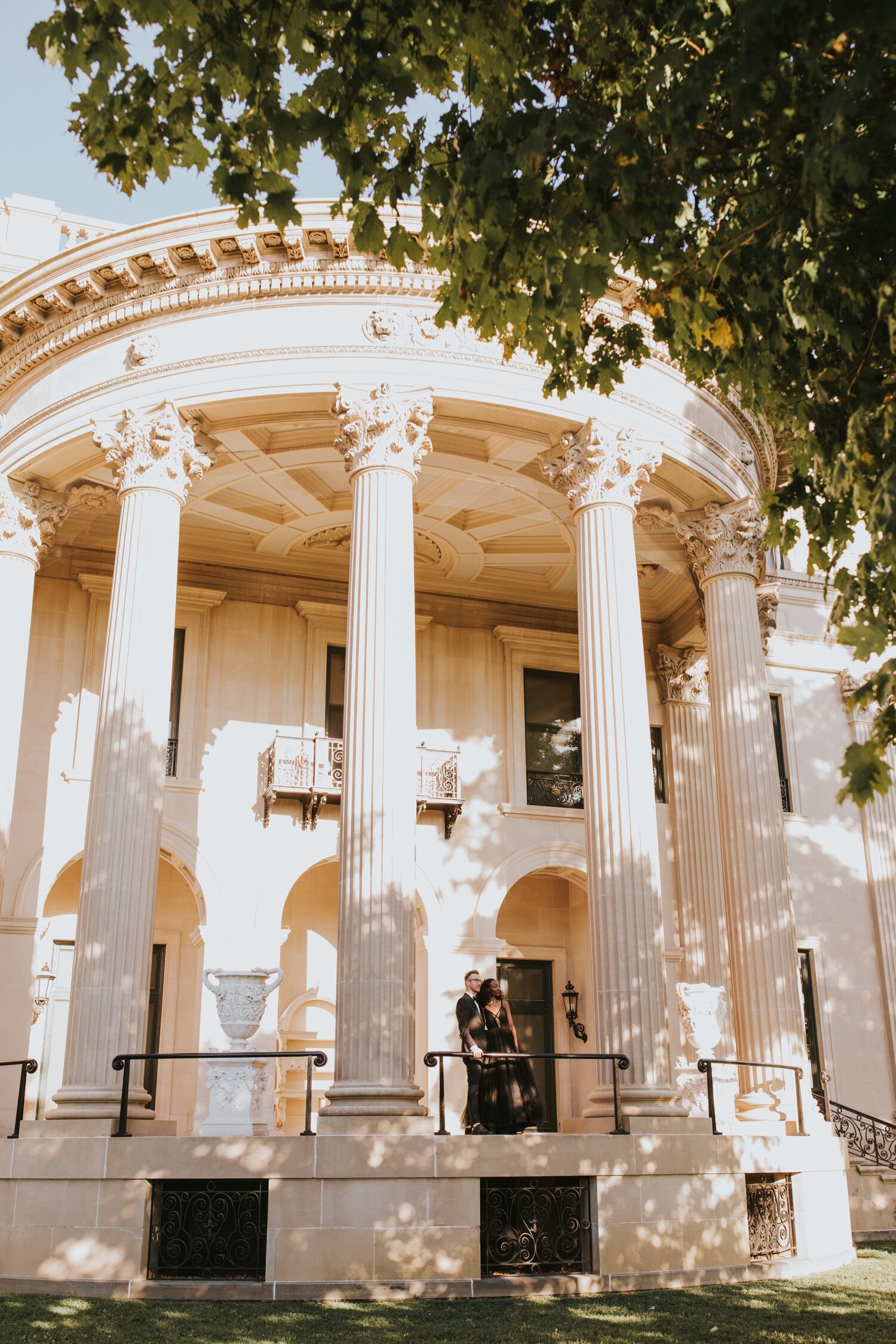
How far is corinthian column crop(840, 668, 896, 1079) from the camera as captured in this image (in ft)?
85.0

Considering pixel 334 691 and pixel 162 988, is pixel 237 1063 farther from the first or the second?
pixel 334 691

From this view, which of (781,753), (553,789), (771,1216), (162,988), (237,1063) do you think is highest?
(781,753)

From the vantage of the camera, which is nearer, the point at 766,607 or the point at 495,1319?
the point at 495,1319

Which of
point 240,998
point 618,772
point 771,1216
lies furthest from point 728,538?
point 240,998

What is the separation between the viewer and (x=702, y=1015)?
54.9 ft

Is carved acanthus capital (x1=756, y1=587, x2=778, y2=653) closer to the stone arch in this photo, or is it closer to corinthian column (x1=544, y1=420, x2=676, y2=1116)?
corinthian column (x1=544, y1=420, x2=676, y2=1116)

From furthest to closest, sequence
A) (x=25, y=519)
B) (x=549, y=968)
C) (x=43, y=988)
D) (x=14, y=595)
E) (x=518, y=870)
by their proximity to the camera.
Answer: (x=549, y=968) → (x=518, y=870) → (x=43, y=988) → (x=25, y=519) → (x=14, y=595)

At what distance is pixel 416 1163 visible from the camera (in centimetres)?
1265

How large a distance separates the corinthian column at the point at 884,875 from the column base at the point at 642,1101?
41.4 ft

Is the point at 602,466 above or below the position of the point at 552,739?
above

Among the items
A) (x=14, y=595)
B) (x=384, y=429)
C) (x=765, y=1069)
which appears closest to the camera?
(x=384, y=429)

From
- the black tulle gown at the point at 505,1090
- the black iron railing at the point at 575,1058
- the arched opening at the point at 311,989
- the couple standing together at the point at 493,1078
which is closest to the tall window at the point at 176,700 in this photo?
the arched opening at the point at 311,989

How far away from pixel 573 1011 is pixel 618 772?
9.25 m

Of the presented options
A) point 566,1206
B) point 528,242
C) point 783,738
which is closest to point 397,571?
point 566,1206
